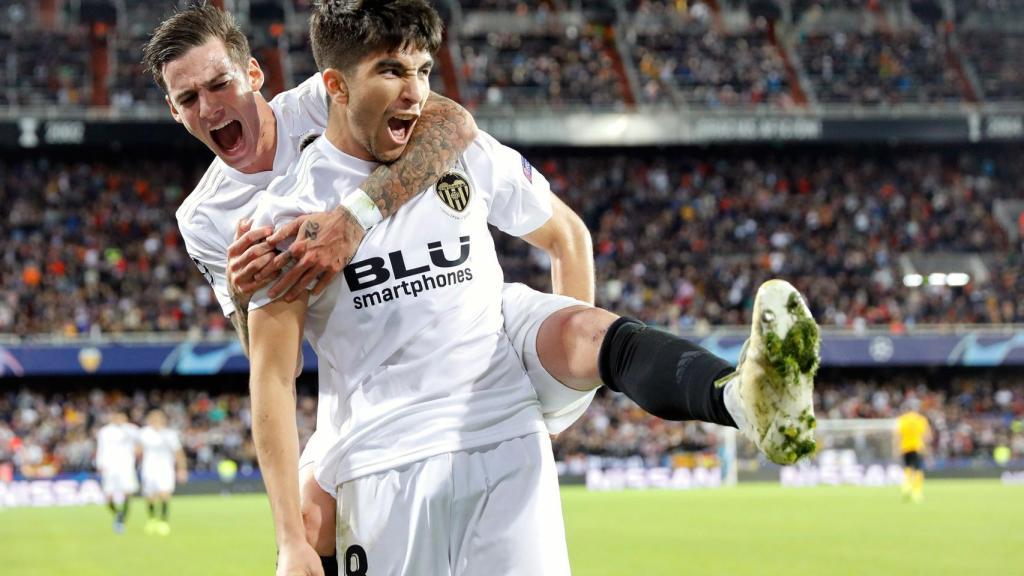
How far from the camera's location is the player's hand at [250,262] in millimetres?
3615

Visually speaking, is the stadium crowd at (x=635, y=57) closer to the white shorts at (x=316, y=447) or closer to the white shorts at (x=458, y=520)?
the white shorts at (x=316, y=447)

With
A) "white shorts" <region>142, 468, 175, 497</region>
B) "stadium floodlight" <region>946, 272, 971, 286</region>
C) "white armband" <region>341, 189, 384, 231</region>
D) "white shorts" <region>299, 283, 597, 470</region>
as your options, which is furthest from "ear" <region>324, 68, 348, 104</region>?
"stadium floodlight" <region>946, 272, 971, 286</region>

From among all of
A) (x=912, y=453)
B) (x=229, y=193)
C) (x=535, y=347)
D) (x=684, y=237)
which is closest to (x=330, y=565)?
(x=535, y=347)

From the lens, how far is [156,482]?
61.8ft

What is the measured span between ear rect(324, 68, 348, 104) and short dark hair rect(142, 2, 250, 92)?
120cm

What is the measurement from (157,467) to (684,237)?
65.9ft

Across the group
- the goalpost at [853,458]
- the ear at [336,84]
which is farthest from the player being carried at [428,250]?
the goalpost at [853,458]

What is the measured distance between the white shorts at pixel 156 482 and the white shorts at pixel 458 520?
1572 cm

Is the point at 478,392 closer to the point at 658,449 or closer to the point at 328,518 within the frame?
the point at 328,518

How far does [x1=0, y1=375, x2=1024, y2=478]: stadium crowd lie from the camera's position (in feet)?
92.4

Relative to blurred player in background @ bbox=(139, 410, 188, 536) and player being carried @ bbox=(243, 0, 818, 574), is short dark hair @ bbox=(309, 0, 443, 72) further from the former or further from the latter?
blurred player in background @ bbox=(139, 410, 188, 536)

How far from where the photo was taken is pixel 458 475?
3.72 metres

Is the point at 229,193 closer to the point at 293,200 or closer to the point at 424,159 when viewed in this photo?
the point at 293,200

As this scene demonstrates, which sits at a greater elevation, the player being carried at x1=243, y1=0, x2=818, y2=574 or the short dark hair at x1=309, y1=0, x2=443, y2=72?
the short dark hair at x1=309, y1=0, x2=443, y2=72
